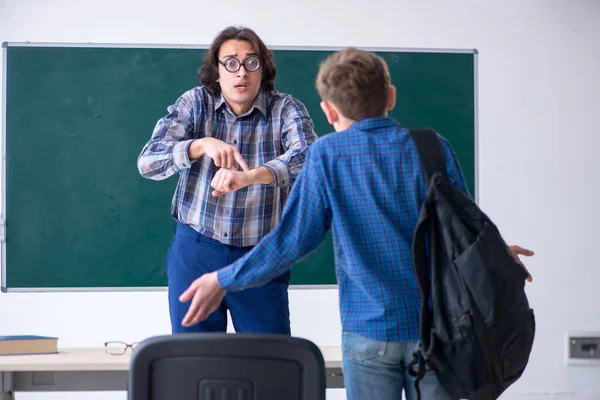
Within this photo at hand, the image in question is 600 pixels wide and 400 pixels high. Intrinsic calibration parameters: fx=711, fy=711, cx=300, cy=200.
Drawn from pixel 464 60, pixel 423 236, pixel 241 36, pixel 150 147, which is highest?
pixel 464 60

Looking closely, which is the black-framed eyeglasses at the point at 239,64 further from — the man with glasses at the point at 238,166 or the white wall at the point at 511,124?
the white wall at the point at 511,124

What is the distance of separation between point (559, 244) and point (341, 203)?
313 cm

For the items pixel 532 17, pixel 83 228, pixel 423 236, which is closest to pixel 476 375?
pixel 423 236

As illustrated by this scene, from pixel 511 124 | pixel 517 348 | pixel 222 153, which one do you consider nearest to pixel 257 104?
pixel 222 153

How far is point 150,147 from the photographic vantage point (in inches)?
82.2

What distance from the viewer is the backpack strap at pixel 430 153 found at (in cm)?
146

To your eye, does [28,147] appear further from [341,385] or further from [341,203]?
[341,203]

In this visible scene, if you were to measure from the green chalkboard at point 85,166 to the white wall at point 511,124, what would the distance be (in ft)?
0.62

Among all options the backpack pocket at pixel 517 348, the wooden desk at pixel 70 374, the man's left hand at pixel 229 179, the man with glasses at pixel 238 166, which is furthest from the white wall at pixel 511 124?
the backpack pocket at pixel 517 348

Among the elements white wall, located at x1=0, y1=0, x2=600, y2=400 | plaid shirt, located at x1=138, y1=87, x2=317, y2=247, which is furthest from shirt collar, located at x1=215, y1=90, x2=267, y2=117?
white wall, located at x1=0, y1=0, x2=600, y2=400

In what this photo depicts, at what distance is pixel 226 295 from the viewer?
6.72 feet

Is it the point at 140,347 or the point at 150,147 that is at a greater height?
the point at 150,147

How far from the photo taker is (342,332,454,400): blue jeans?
146 centimetres

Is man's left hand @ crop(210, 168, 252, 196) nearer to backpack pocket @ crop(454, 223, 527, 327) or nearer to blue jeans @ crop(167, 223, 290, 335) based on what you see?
blue jeans @ crop(167, 223, 290, 335)
